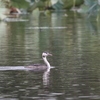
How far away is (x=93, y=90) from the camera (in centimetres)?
1122

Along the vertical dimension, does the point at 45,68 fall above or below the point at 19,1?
below

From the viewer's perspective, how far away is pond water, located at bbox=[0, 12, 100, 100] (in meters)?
11.0

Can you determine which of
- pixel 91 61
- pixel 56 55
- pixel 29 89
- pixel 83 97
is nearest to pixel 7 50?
pixel 56 55

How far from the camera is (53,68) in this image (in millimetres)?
14617

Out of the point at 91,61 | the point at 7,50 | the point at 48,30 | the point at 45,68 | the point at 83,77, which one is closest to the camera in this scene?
the point at 83,77

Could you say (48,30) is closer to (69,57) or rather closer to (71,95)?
(69,57)

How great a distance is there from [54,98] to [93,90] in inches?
42.9

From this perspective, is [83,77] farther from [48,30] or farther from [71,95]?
[48,30]

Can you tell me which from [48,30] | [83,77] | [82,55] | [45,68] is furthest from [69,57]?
[48,30]

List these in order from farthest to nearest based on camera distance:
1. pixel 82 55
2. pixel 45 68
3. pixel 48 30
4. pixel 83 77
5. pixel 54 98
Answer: pixel 48 30 → pixel 82 55 → pixel 45 68 → pixel 83 77 → pixel 54 98

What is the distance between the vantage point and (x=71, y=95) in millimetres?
10727

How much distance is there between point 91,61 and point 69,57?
41.4 inches

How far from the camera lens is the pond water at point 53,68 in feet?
36.1

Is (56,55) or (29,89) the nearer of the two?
(29,89)
